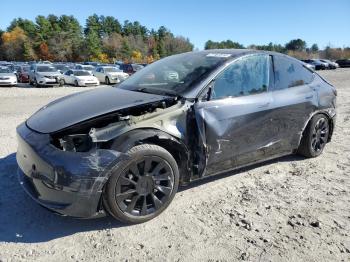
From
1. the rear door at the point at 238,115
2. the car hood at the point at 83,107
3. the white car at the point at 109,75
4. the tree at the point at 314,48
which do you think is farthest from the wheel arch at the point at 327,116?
the tree at the point at 314,48

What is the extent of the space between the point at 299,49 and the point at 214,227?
439ft

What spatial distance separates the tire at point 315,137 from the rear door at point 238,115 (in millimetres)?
910

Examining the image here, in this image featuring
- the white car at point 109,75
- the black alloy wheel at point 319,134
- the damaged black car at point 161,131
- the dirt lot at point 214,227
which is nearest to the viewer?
the dirt lot at point 214,227

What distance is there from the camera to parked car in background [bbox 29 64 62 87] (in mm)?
22609

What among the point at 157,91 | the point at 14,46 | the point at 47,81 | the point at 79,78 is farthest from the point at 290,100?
the point at 14,46

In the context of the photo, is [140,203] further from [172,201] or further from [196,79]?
[196,79]

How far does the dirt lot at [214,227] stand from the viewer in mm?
2912

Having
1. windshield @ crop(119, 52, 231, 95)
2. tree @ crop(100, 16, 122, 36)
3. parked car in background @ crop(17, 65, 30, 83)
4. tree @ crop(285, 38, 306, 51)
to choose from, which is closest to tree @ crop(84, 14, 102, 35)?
tree @ crop(100, 16, 122, 36)

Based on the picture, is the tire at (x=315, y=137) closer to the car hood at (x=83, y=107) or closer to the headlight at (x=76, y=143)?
the car hood at (x=83, y=107)

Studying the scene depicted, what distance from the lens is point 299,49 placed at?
126125mm

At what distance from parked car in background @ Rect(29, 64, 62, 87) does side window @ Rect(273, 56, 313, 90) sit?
20.3m

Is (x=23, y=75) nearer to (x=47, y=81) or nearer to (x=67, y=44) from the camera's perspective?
→ (x=47, y=81)

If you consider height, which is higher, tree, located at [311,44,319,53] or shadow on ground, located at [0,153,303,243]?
tree, located at [311,44,319,53]

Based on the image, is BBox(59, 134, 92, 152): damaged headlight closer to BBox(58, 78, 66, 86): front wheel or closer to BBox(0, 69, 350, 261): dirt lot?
BBox(0, 69, 350, 261): dirt lot
